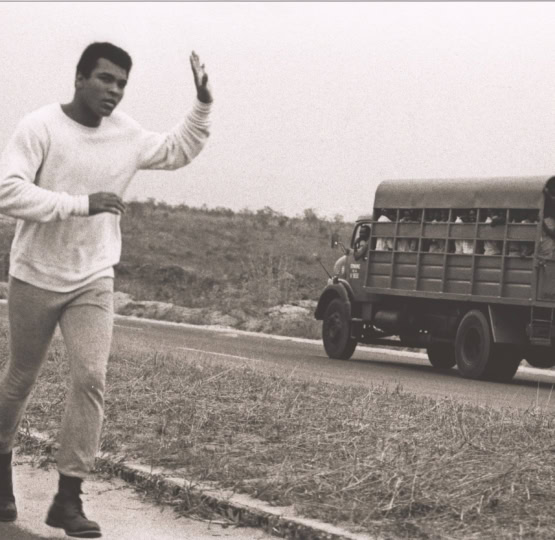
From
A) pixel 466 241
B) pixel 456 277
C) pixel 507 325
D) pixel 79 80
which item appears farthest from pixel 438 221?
pixel 79 80

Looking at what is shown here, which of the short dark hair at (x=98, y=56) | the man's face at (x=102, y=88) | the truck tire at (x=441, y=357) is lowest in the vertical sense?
the truck tire at (x=441, y=357)

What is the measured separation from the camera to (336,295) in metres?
22.6

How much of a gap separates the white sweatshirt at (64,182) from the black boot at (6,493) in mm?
974

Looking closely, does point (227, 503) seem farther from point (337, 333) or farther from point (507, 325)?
point (337, 333)

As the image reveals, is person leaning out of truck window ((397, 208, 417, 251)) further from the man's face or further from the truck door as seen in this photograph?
the man's face

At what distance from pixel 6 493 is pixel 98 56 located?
2144mm

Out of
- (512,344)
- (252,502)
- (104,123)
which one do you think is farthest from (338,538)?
(512,344)

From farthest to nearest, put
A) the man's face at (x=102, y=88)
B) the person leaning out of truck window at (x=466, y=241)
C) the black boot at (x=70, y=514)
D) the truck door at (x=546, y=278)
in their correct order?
the person leaning out of truck window at (x=466, y=241), the truck door at (x=546, y=278), the man's face at (x=102, y=88), the black boot at (x=70, y=514)

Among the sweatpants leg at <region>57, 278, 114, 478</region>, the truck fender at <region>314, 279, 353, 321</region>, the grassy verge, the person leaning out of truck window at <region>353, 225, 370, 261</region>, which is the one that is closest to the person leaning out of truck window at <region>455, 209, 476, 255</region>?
the person leaning out of truck window at <region>353, 225, 370, 261</region>

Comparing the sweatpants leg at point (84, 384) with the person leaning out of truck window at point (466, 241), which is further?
the person leaning out of truck window at point (466, 241)

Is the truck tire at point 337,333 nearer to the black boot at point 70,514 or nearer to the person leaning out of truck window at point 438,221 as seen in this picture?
the person leaning out of truck window at point 438,221

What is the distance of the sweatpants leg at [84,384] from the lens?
6.35 metres

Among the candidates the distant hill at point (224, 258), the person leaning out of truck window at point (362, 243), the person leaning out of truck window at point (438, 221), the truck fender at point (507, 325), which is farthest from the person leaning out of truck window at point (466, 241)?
the distant hill at point (224, 258)

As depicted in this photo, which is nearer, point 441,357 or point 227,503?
point 227,503
